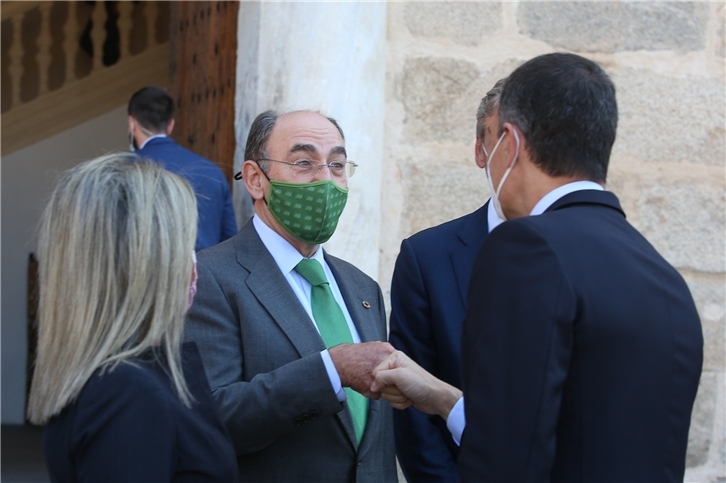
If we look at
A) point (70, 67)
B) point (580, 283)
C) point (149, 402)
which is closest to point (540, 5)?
point (580, 283)

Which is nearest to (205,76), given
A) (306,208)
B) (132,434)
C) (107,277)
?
(306,208)

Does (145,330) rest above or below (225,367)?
above

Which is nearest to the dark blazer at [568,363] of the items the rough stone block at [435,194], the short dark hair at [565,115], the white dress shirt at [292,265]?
the short dark hair at [565,115]

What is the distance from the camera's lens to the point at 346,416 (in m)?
2.46

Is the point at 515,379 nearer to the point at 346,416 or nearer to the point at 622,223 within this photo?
the point at 622,223

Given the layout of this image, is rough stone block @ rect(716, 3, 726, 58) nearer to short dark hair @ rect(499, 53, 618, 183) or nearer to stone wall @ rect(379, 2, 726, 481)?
stone wall @ rect(379, 2, 726, 481)

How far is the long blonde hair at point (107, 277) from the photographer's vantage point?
157 cm

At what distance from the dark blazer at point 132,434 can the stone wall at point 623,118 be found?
218cm

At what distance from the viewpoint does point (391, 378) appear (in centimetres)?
219

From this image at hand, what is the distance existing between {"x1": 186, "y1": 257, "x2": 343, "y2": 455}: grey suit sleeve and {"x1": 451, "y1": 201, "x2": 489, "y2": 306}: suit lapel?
46cm

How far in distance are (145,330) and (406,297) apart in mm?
1024

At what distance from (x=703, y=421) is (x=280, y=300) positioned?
2.21m

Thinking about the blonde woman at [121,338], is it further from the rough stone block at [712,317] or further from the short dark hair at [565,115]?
the rough stone block at [712,317]

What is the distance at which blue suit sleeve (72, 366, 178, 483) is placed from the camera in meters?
1.48
